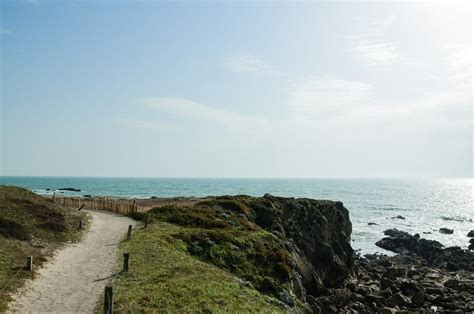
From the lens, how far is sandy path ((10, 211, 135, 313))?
19.5 meters

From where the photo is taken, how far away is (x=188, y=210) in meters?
46.5

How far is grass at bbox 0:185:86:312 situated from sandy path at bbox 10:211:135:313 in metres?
0.79

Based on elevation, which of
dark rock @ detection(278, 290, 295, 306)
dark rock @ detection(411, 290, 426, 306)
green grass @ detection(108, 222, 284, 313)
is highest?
green grass @ detection(108, 222, 284, 313)

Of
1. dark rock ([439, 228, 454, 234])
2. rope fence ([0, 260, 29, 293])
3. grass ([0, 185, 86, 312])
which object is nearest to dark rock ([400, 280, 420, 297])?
grass ([0, 185, 86, 312])

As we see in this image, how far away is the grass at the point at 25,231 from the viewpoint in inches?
908

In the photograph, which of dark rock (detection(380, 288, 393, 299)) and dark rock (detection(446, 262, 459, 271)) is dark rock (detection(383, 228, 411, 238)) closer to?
dark rock (detection(446, 262, 459, 271))

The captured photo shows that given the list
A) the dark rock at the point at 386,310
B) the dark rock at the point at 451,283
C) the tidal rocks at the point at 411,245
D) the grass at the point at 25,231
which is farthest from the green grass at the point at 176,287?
the tidal rocks at the point at 411,245

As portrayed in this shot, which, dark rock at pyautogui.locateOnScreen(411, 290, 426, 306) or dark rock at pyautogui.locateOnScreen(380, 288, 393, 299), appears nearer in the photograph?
dark rock at pyautogui.locateOnScreen(411, 290, 426, 306)

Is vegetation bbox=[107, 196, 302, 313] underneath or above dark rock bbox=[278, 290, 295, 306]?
above

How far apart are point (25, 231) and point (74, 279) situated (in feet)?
35.6

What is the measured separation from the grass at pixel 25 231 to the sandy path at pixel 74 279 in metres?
0.79

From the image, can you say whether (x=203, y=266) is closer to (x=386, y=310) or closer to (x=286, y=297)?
(x=286, y=297)

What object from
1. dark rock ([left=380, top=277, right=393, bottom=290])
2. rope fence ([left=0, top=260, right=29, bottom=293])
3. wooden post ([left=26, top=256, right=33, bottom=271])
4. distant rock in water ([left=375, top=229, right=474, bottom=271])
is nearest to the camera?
rope fence ([left=0, top=260, right=29, bottom=293])

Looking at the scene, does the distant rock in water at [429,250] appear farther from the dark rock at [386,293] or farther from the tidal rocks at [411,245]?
the dark rock at [386,293]
